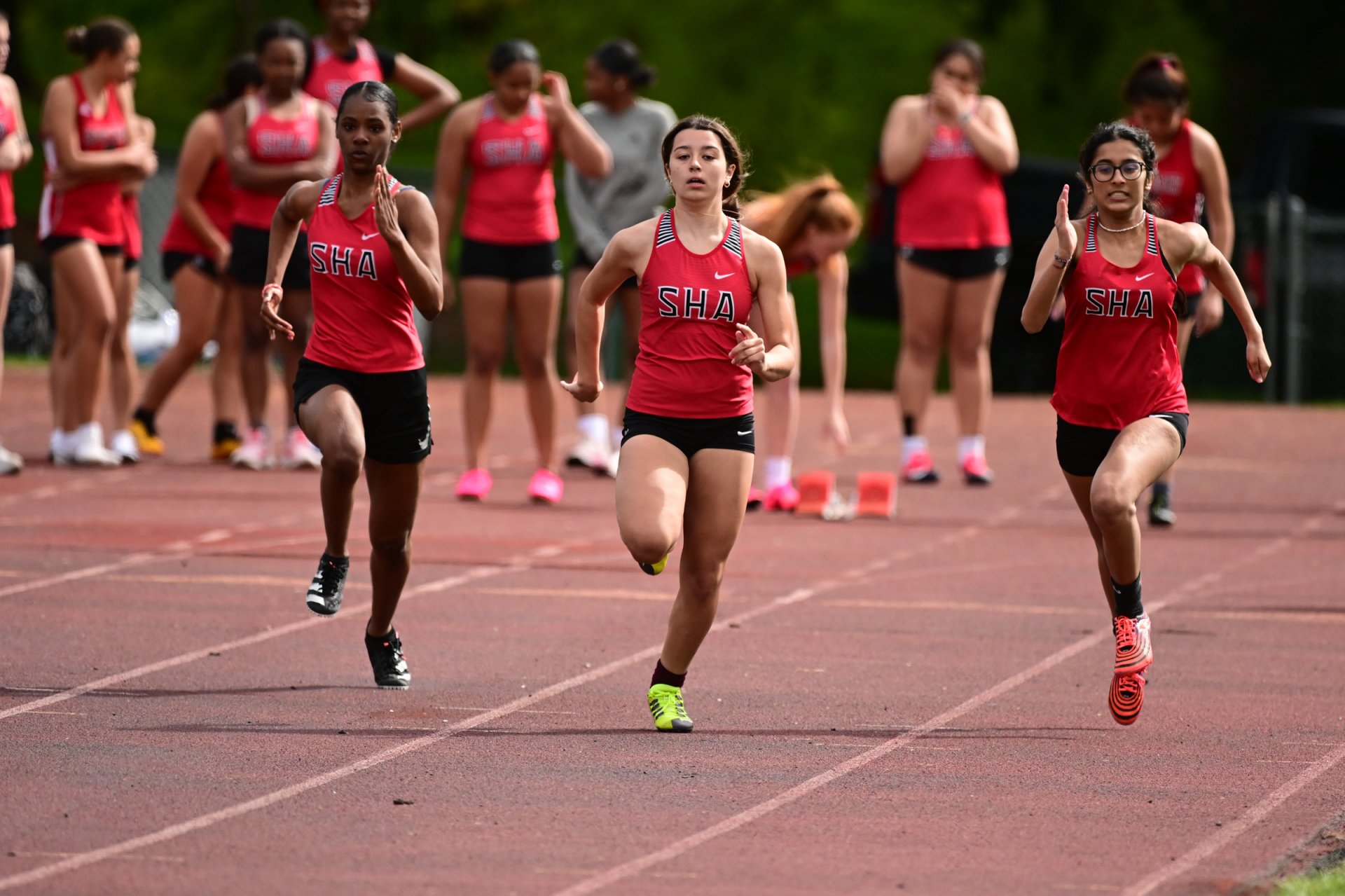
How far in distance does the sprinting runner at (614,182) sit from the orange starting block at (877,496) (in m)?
1.70

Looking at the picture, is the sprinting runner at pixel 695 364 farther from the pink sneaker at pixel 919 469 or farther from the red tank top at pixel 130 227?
the red tank top at pixel 130 227

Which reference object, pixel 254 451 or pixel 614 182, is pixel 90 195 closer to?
pixel 254 451

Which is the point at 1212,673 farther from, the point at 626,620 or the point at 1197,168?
the point at 1197,168

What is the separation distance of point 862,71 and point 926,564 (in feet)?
61.8

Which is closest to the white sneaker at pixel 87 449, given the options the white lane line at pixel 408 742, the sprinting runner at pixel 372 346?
the white lane line at pixel 408 742

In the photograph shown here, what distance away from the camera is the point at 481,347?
1274 centimetres

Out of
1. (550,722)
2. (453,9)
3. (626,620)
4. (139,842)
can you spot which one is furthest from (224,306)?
(453,9)

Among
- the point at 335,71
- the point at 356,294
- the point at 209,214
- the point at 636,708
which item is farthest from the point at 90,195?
the point at 636,708

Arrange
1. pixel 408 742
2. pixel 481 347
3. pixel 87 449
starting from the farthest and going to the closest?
pixel 87 449 → pixel 481 347 → pixel 408 742

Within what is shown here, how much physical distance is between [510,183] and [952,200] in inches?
101

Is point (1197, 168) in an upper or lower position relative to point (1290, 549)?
upper

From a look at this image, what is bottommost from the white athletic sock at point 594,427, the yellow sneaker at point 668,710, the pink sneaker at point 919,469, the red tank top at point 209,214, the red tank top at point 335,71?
the pink sneaker at point 919,469

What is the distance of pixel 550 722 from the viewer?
759 cm

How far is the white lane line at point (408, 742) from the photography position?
5.77 m
